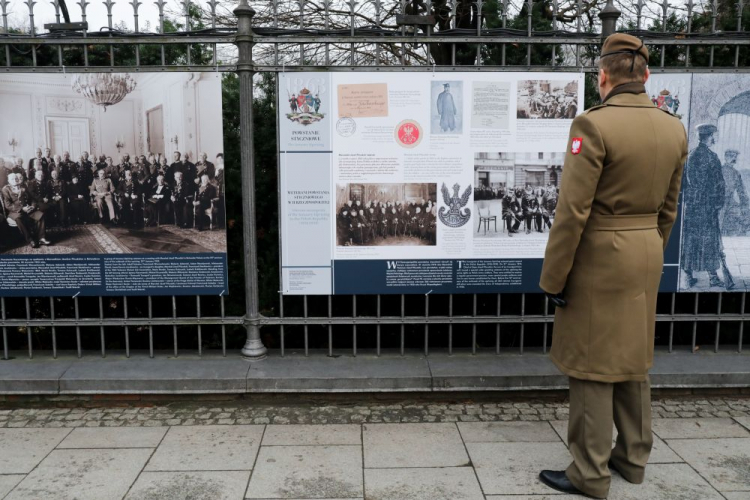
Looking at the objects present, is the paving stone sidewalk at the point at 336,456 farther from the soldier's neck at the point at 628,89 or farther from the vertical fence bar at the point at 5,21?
the vertical fence bar at the point at 5,21

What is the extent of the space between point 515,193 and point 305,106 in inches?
70.1

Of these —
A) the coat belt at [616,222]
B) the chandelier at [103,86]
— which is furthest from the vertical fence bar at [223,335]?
the coat belt at [616,222]

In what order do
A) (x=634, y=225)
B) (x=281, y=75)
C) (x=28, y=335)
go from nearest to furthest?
1. (x=634, y=225)
2. (x=281, y=75)
3. (x=28, y=335)

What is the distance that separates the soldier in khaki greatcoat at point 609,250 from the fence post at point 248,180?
8.42 ft

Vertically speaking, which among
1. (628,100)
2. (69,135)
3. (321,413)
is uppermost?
(628,100)

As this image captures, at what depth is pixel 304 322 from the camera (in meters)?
5.27

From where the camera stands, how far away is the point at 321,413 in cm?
492

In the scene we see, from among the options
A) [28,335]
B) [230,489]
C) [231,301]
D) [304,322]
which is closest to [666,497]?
[230,489]

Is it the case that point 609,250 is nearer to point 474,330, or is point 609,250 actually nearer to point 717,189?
point 474,330

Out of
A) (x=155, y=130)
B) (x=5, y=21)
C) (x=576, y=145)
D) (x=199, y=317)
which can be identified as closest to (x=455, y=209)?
(x=576, y=145)

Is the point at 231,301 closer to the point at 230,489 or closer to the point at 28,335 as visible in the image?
the point at 28,335

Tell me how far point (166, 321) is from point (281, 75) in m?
2.18

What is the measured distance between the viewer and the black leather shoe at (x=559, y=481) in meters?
3.68

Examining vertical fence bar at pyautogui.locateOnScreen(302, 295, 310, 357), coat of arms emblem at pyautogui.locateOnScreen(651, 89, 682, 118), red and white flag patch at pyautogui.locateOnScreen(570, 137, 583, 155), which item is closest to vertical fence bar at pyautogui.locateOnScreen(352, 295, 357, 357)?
vertical fence bar at pyautogui.locateOnScreen(302, 295, 310, 357)
